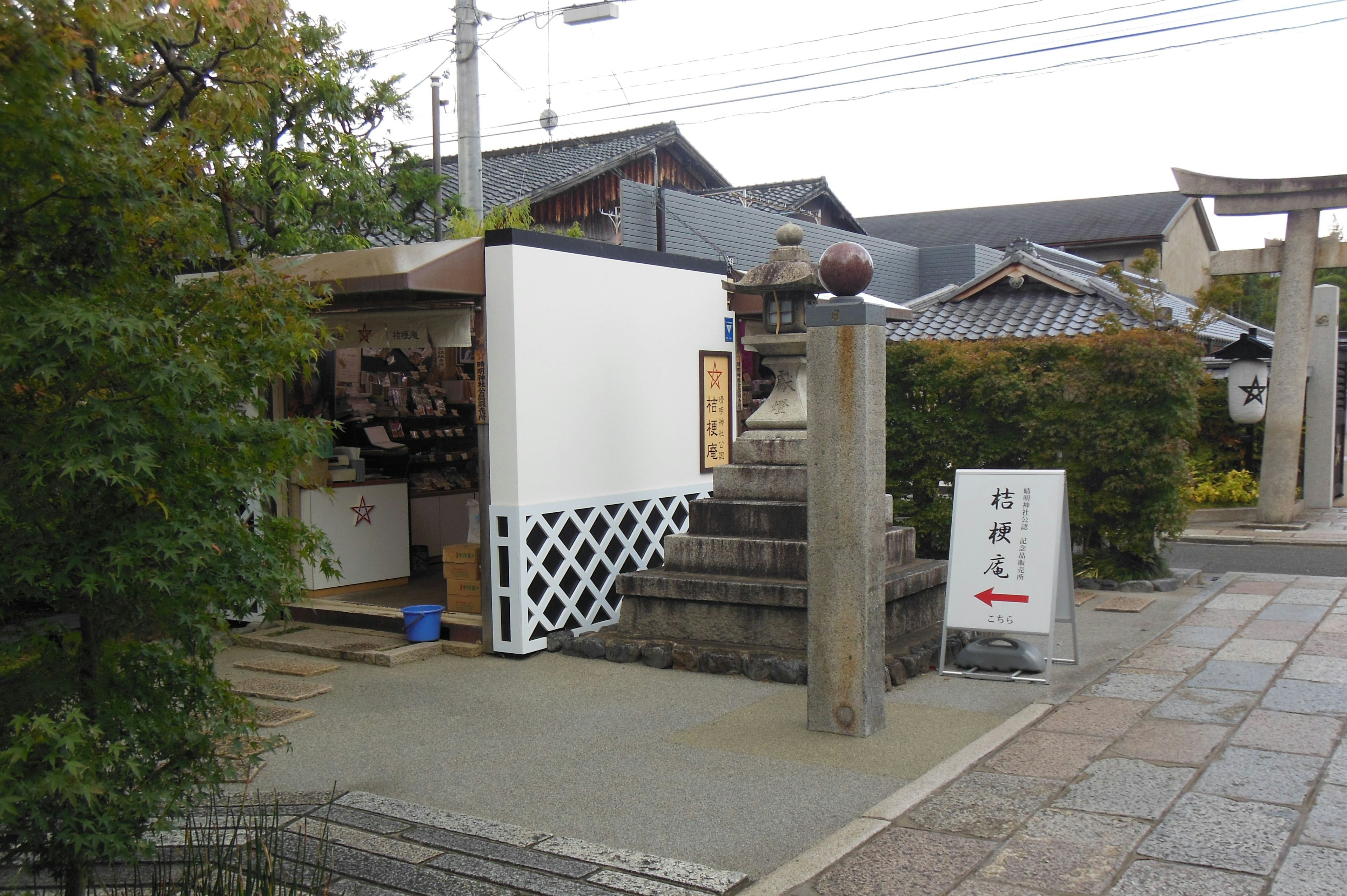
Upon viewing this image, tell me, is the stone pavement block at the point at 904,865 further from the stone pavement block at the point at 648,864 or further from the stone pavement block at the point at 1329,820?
the stone pavement block at the point at 1329,820

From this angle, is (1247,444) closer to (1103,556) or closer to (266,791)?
(1103,556)

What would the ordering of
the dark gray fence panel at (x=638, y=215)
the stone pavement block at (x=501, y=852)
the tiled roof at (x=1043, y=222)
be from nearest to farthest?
the stone pavement block at (x=501, y=852)
the dark gray fence panel at (x=638, y=215)
the tiled roof at (x=1043, y=222)

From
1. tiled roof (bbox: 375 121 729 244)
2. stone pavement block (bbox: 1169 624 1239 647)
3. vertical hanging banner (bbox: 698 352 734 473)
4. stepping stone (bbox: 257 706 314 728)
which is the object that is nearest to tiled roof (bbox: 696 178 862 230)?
tiled roof (bbox: 375 121 729 244)

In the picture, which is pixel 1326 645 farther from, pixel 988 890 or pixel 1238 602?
pixel 988 890

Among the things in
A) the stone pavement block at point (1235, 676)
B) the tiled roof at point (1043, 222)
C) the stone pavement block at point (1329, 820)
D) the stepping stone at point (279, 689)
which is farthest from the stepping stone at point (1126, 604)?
the tiled roof at point (1043, 222)

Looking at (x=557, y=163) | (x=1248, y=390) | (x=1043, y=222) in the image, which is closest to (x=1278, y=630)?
(x=1248, y=390)

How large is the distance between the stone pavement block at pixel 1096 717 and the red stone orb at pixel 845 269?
9.45 ft

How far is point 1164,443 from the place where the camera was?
11.0 metres

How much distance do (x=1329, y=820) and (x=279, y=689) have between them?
637 cm

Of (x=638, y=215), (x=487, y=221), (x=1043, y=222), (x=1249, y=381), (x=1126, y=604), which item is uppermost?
(x=1043, y=222)

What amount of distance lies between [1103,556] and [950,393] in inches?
96.9

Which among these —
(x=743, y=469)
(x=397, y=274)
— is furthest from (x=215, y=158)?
(x=743, y=469)

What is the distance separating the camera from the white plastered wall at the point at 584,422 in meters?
8.20

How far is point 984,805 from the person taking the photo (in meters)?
5.06
